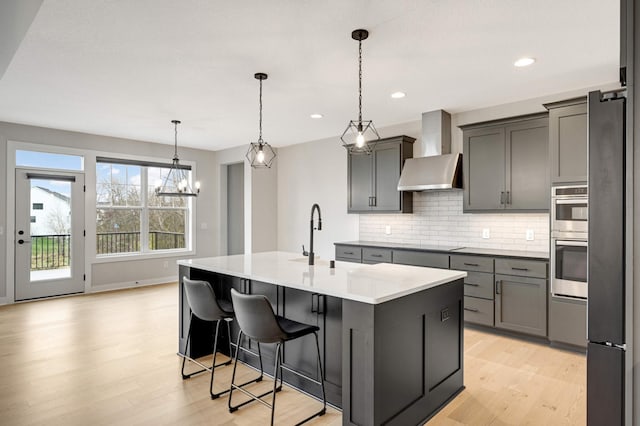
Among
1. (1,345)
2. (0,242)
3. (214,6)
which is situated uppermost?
(214,6)

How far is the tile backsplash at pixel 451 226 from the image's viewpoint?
4.38 m

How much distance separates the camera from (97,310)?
5.17m

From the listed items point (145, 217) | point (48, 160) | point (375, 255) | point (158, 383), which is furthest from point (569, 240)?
point (48, 160)

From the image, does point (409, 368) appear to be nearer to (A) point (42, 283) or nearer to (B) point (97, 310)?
(B) point (97, 310)

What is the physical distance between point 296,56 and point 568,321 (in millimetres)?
3497

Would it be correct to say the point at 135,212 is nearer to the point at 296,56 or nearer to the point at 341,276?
the point at 296,56

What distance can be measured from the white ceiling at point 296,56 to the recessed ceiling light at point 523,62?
0.21 ft

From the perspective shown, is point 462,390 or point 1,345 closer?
point 462,390

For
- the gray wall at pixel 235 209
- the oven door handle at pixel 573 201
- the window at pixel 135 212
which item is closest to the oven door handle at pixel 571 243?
the oven door handle at pixel 573 201

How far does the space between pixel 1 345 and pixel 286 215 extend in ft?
15.0

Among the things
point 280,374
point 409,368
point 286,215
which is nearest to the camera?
point 409,368

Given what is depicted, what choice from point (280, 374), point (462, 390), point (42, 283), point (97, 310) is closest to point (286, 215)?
point (97, 310)

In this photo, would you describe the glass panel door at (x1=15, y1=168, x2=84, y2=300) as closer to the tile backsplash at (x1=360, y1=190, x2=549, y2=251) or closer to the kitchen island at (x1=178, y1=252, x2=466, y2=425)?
the kitchen island at (x1=178, y1=252, x2=466, y2=425)

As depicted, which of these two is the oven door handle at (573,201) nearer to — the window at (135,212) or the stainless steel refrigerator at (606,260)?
the stainless steel refrigerator at (606,260)
